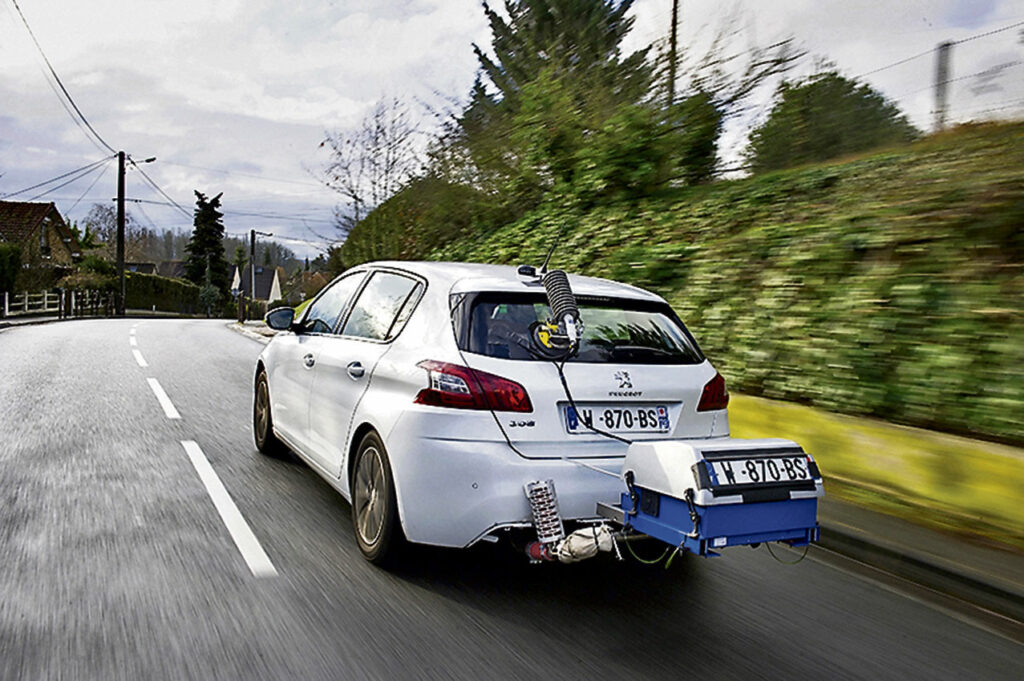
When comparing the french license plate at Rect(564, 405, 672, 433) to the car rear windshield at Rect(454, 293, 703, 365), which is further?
the car rear windshield at Rect(454, 293, 703, 365)

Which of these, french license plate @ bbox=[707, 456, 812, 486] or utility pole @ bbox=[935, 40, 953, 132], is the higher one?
utility pole @ bbox=[935, 40, 953, 132]

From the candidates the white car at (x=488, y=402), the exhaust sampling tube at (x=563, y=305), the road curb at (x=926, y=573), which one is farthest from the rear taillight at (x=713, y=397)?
the road curb at (x=926, y=573)

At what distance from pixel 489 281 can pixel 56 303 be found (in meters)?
44.4

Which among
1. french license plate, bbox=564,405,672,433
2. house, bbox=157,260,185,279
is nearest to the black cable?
french license plate, bbox=564,405,672,433

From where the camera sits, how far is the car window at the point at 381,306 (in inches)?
177

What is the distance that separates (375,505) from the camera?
4176 mm

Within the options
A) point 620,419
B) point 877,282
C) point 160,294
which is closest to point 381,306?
point 620,419

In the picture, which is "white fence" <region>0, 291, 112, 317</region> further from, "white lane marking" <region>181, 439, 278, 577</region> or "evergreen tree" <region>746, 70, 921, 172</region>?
"evergreen tree" <region>746, 70, 921, 172</region>

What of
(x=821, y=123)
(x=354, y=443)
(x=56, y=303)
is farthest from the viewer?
(x=56, y=303)

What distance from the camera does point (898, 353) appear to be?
18.4ft

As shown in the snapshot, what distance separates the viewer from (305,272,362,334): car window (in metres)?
5.39

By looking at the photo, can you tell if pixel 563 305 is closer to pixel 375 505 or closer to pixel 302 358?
pixel 375 505

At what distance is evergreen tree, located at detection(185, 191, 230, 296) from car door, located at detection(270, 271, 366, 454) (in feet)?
244

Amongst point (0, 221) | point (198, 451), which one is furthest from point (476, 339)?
point (0, 221)
